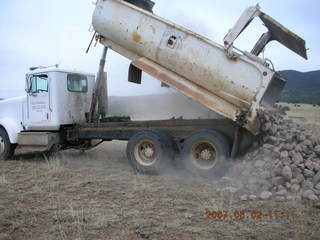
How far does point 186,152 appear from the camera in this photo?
7844 mm

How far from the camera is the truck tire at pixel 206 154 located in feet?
24.4

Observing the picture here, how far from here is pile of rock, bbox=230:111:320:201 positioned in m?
6.17

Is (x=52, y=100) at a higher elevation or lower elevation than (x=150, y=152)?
higher

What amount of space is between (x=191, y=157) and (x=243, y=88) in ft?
6.10

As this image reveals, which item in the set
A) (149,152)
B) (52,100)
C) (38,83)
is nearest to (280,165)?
(149,152)

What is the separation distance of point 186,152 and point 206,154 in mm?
440

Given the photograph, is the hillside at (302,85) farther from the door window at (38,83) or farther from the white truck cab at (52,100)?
the door window at (38,83)

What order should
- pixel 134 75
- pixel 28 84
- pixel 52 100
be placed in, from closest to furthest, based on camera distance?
pixel 134 75 → pixel 52 100 → pixel 28 84
